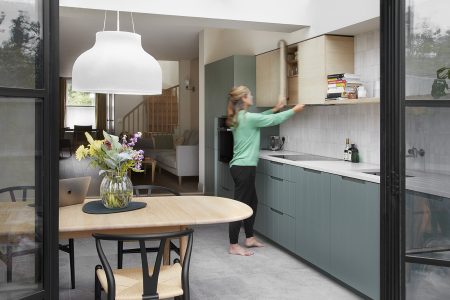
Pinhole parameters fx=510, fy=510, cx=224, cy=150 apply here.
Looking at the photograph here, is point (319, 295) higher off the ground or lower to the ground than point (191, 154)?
lower

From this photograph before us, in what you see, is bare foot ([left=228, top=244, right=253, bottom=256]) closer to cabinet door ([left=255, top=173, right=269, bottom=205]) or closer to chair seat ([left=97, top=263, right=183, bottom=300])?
cabinet door ([left=255, top=173, right=269, bottom=205])

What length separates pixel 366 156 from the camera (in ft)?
15.6

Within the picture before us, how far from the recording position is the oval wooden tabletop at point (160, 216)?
280cm

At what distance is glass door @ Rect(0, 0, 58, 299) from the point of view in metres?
1.91

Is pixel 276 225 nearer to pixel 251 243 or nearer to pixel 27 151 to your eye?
pixel 251 243

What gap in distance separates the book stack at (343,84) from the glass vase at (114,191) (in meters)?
2.27

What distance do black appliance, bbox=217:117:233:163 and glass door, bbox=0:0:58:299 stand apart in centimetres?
468

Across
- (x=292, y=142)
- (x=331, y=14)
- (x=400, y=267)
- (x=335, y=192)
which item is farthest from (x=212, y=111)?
(x=400, y=267)

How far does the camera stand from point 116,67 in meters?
2.75

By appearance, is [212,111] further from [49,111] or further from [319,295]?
[49,111]

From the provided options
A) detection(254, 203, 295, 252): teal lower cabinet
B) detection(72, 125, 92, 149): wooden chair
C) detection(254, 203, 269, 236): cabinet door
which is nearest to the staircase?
detection(72, 125, 92, 149): wooden chair

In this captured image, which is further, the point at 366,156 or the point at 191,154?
the point at 191,154

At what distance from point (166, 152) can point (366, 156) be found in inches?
278

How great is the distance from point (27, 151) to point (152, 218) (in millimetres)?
1133
